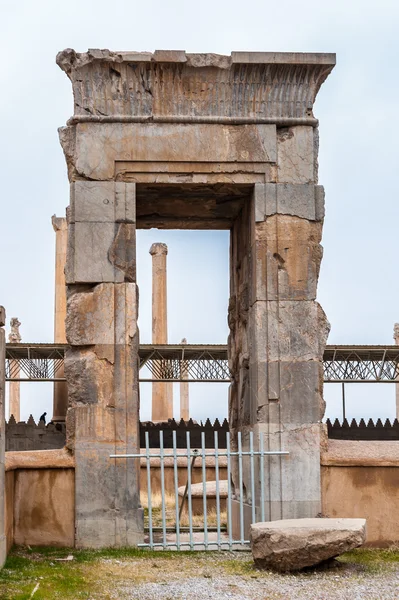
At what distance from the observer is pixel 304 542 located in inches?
312

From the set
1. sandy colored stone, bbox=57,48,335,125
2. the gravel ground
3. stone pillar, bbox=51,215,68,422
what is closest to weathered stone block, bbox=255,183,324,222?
sandy colored stone, bbox=57,48,335,125

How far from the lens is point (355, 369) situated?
23.6 m

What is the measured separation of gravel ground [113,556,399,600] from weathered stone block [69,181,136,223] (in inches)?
152

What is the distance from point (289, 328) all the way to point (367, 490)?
6.27 ft

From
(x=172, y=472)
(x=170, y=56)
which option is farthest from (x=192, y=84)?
A: (x=172, y=472)

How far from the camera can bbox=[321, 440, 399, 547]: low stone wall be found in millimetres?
9781

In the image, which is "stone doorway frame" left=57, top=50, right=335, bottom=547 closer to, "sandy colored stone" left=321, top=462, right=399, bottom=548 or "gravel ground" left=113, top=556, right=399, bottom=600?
"sandy colored stone" left=321, top=462, right=399, bottom=548

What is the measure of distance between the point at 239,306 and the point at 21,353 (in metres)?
12.7

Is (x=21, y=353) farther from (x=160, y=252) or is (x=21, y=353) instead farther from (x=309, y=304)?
(x=309, y=304)

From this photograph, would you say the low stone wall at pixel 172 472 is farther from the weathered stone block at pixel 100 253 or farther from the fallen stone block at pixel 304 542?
the fallen stone block at pixel 304 542

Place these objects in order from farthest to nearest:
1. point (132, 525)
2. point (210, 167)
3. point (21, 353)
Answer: point (21, 353)
point (210, 167)
point (132, 525)

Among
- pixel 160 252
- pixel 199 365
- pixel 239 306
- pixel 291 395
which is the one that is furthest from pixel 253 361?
pixel 160 252

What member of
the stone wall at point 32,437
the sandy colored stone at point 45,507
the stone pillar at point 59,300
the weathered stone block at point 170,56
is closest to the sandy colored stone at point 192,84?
the weathered stone block at point 170,56

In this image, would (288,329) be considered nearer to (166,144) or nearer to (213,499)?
(166,144)
